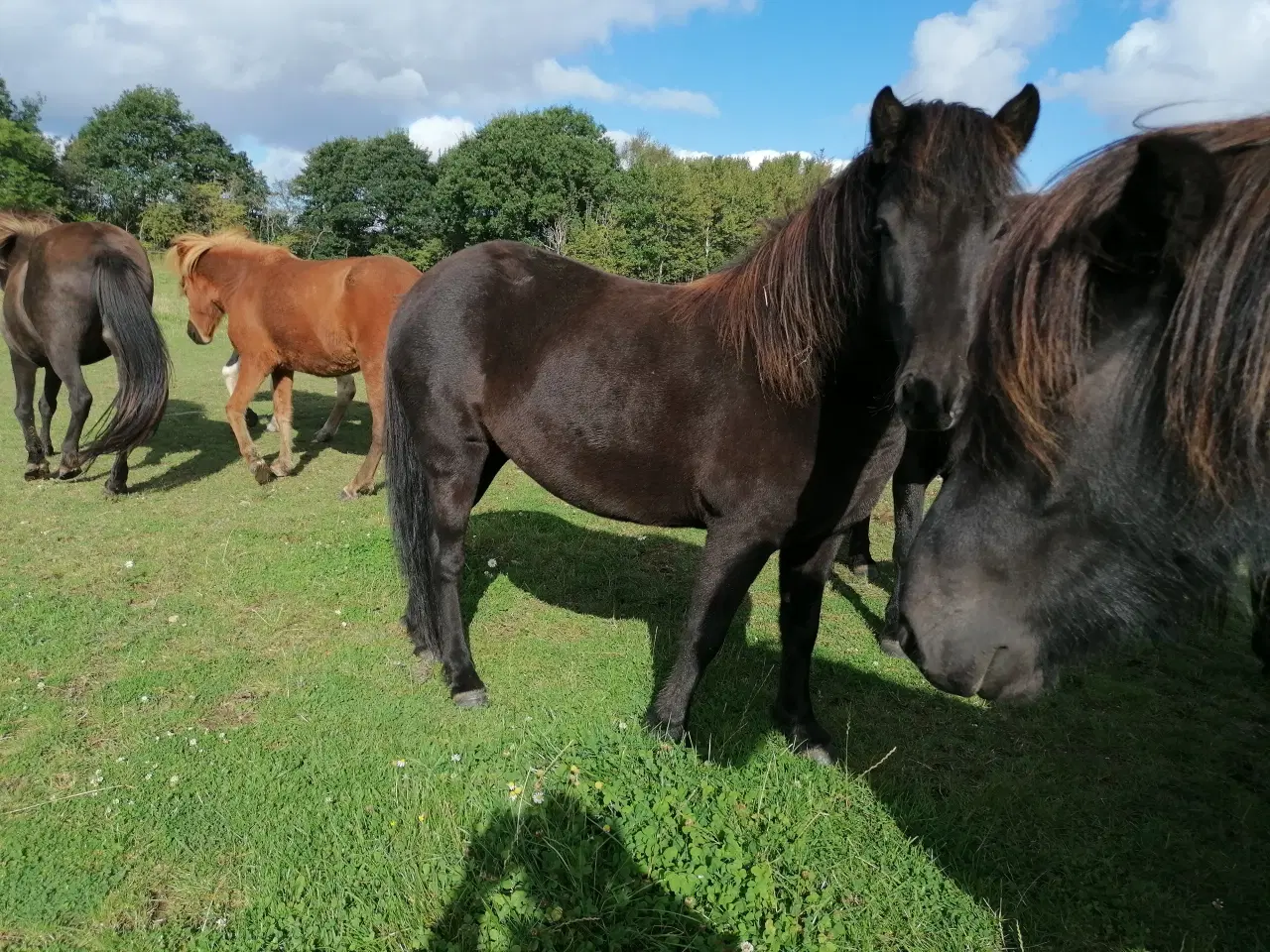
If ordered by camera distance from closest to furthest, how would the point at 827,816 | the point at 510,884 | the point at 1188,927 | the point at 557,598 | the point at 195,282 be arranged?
the point at 510,884 → the point at 1188,927 → the point at 827,816 → the point at 557,598 → the point at 195,282

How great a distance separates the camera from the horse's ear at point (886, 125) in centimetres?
246

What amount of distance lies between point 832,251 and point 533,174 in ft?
170

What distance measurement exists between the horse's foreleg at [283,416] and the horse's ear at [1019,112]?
780 cm

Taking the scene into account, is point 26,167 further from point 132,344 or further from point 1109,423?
point 1109,423

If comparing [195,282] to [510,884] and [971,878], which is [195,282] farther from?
[971,878]

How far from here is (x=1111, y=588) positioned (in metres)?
1.27

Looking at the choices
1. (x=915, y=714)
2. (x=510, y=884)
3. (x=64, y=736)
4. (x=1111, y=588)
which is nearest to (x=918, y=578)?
(x=1111, y=588)

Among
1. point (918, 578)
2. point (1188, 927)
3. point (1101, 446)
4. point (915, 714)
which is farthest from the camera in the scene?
point (915, 714)

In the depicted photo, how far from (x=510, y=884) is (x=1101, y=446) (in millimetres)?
2047

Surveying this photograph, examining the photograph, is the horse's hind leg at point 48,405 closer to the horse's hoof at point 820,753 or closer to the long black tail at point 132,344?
the long black tail at point 132,344

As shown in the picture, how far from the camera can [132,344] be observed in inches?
273

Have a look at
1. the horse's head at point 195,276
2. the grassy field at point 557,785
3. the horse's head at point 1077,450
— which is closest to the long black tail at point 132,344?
the horse's head at point 195,276

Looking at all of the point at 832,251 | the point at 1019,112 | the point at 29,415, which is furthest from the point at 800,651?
the point at 29,415

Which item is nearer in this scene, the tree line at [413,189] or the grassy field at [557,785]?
the grassy field at [557,785]
